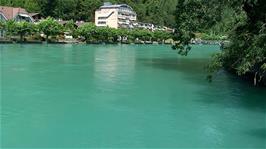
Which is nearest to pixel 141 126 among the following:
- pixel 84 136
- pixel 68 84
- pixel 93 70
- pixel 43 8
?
pixel 84 136

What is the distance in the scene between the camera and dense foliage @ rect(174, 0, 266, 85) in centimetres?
1591

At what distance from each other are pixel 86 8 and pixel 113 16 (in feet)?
24.0

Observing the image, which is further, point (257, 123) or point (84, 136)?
point (257, 123)

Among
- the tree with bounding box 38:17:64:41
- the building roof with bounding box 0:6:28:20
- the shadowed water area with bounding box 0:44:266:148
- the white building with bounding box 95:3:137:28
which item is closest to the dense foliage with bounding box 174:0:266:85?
the shadowed water area with bounding box 0:44:266:148

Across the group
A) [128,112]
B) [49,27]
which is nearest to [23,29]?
[49,27]

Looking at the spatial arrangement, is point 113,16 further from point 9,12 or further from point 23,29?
point 23,29

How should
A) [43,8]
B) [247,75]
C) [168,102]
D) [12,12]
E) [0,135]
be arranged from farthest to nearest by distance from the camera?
1. [43,8]
2. [12,12]
3. [247,75]
4. [168,102]
5. [0,135]

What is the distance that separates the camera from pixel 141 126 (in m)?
14.6

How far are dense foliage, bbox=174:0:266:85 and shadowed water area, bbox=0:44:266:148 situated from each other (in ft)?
5.30

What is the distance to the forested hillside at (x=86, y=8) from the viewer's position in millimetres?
113438

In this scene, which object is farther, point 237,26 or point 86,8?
point 86,8

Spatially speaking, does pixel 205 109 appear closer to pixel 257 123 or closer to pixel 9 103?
pixel 257 123

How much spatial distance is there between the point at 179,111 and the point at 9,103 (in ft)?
21.0

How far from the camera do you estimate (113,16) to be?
12344 cm
